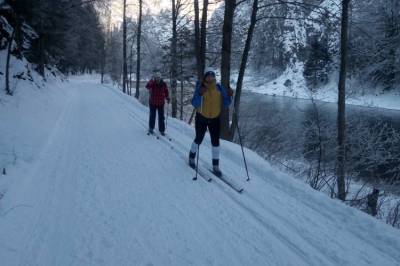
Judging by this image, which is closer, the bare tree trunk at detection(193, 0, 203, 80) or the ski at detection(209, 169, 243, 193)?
the ski at detection(209, 169, 243, 193)

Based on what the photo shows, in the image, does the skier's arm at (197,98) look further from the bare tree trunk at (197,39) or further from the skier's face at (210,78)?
the bare tree trunk at (197,39)

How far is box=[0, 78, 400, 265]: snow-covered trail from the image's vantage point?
3930mm

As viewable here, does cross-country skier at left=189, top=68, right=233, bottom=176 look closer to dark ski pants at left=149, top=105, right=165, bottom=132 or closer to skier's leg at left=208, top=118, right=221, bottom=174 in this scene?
skier's leg at left=208, top=118, right=221, bottom=174

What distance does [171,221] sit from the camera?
15.6 ft

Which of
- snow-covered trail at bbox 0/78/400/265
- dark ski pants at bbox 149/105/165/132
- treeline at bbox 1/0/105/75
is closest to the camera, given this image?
snow-covered trail at bbox 0/78/400/265

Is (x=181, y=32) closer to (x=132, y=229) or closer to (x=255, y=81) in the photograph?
(x=132, y=229)

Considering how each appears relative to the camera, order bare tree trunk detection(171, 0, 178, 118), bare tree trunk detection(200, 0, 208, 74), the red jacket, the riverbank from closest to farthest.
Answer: the red jacket → bare tree trunk detection(200, 0, 208, 74) → bare tree trunk detection(171, 0, 178, 118) → the riverbank

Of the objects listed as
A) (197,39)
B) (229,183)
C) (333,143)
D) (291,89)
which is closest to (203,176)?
(229,183)

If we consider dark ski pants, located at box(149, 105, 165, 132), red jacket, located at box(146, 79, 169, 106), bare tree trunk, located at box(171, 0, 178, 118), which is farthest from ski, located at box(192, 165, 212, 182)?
bare tree trunk, located at box(171, 0, 178, 118)

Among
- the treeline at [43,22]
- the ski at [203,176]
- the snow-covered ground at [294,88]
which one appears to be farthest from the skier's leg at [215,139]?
the snow-covered ground at [294,88]

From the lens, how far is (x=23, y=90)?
44.0ft

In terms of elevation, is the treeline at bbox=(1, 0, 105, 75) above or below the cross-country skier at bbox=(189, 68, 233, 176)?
above

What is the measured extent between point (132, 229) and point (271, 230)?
1.86 meters

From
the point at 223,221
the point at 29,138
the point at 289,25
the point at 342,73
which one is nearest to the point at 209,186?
the point at 223,221
